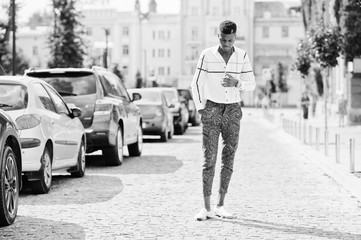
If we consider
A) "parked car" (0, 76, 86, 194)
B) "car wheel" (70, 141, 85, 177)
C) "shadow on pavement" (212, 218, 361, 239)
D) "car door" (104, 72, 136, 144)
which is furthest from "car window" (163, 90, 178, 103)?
"shadow on pavement" (212, 218, 361, 239)

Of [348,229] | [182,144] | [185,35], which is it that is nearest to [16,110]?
[348,229]

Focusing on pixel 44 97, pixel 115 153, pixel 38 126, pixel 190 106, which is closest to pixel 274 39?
pixel 190 106

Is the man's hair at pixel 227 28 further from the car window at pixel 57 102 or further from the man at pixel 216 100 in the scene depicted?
the car window at pixel 57 102

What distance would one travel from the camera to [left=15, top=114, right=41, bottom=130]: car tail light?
11.6 meters

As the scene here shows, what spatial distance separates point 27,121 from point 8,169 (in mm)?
2867

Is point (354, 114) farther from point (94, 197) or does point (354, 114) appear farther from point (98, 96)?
point (94, 197)

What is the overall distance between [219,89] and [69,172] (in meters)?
5.34

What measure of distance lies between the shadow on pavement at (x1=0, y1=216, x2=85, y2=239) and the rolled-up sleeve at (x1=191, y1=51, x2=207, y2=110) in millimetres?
1641

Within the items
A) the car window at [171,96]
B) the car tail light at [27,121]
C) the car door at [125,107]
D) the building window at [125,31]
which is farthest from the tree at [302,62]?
the building window at [125,31]

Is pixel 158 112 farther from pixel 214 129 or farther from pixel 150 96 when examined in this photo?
pixel 214 129

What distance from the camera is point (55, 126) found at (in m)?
12.5

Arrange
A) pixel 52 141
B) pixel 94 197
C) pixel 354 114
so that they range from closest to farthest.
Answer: pixel 94 197, pixel 52 141, pixel 354 114

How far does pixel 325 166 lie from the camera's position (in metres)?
16.2

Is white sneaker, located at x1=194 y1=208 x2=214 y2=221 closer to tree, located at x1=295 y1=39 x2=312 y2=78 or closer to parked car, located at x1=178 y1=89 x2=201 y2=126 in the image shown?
parked car, located at x1=178 y1=89 x2=201 y2=126
